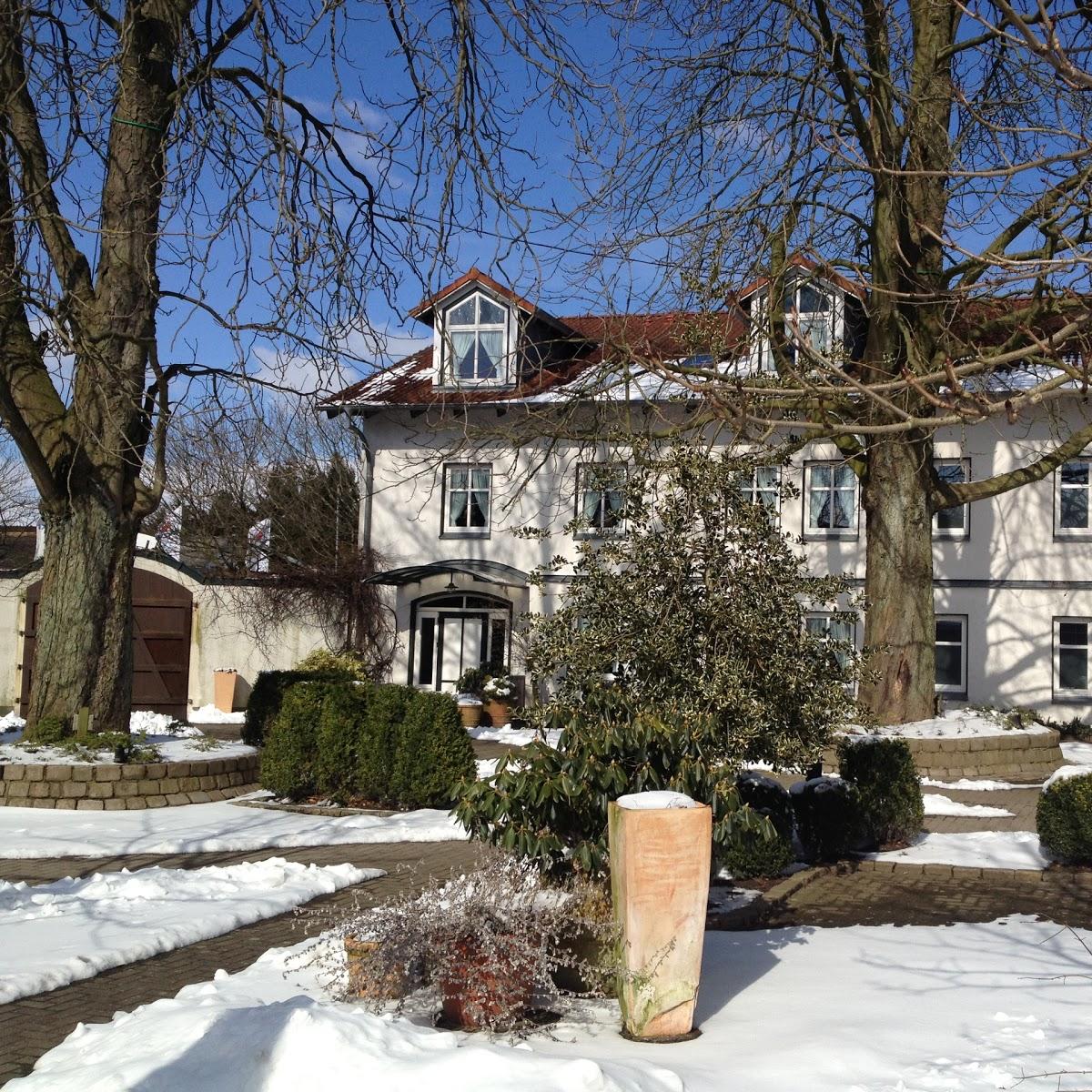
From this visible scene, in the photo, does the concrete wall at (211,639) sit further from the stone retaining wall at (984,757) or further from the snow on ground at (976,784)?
the snow on ground at (976,784)

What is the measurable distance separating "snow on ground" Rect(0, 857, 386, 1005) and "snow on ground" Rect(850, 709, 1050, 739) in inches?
388

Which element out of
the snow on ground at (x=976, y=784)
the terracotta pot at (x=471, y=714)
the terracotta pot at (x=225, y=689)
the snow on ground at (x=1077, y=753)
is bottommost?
the snow on ground at (x=976, y=784)

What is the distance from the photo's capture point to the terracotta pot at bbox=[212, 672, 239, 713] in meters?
27.5

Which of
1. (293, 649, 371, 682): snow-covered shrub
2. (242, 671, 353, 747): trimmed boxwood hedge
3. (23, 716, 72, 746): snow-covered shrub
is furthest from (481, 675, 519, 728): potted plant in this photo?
(23, 716, 72, 746): snow-covered shrub

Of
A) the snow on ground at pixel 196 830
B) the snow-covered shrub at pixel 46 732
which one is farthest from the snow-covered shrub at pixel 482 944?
the snow-covered shrub at pixel 46 732

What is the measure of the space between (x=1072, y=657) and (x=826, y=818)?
→ 1644 centimetres

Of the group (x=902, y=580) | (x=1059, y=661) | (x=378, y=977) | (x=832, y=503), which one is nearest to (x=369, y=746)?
(x=378, y=977)

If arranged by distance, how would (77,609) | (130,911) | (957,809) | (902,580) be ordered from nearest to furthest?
(130,911) < (77,609) < (957,809) < (902,580)

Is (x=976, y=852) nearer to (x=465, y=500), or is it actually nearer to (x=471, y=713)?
(x=471, y=713)

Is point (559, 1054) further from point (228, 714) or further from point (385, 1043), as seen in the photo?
point (228, 714)

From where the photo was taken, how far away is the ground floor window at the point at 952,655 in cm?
2477

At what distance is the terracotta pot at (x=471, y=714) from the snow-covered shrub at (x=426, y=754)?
11.6m

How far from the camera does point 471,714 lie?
24.7 m

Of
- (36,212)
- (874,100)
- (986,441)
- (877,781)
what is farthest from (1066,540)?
(36,212)
